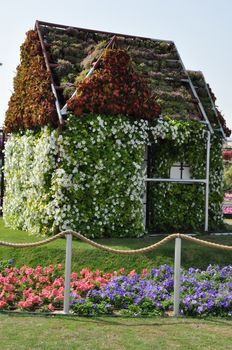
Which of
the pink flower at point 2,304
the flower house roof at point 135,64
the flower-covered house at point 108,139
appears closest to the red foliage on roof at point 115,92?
the flower-covered house at point 108,139

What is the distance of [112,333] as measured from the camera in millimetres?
7391

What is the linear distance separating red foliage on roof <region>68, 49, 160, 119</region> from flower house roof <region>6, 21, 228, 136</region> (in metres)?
0.52

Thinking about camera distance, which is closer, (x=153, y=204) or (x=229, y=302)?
(x=229, y=302)

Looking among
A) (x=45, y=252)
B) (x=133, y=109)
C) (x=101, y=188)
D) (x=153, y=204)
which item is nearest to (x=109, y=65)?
(x=133, y=109)

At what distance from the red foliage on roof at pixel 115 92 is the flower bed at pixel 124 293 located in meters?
5.09

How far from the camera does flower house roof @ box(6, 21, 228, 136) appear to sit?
1541 centimetres

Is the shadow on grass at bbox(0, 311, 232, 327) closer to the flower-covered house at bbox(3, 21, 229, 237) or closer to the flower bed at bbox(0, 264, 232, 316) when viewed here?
the flower bed at bbox(0, 264, 232, 316)

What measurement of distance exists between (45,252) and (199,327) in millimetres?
5343

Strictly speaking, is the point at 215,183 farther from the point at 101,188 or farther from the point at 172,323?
the point at 172,323

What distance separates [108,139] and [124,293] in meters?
Answer: 6.01

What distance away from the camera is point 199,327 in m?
7.88

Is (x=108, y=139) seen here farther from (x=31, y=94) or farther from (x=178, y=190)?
(x=178, y=190)

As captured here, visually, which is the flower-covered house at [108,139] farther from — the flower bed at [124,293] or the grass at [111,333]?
the grass at [111,333]

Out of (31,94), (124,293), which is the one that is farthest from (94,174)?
(124,293)
